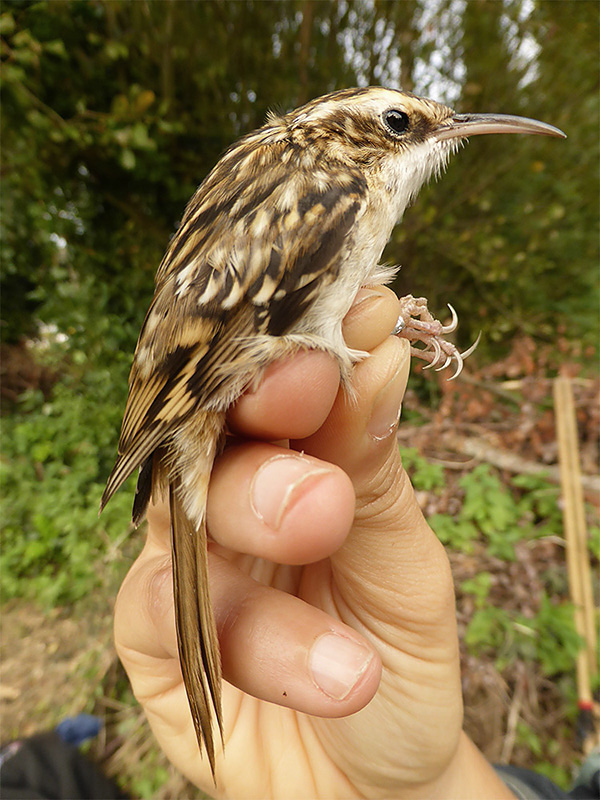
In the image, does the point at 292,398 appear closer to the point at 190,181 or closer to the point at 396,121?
the point at 396,121

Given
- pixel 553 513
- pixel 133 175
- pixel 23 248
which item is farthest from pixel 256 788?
pixel 23 248

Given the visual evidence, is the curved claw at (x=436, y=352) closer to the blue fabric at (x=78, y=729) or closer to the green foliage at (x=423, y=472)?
the green foliage at (x=423, y=472)

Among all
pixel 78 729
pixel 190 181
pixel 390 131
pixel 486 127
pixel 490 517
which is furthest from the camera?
pixel 190 181

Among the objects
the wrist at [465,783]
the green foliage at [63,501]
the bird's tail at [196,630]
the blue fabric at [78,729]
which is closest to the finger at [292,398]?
the bird's tail at [196,630]

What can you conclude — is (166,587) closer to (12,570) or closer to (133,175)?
(12,570)

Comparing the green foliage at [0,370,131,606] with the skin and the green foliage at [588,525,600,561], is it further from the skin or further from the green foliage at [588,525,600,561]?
the green foliage at [588,525,600,561]

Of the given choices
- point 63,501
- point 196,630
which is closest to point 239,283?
point 196,630
